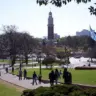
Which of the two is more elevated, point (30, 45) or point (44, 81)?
point (30, 45)

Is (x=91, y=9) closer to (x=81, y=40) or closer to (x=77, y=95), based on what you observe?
(x=77, y=95)

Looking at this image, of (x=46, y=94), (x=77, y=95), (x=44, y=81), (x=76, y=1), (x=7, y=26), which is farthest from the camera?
(x=7, y=26)

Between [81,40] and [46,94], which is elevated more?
[81,40]

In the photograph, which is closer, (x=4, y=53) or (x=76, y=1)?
(x=76, y=1)

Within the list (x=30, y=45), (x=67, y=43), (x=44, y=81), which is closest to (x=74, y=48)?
(x=67, y=43)

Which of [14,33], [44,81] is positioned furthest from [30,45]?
[44,81]

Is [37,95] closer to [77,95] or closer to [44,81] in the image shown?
[77,95]

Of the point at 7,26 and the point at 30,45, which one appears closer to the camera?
the point at 7,26

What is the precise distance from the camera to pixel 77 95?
1399 cm

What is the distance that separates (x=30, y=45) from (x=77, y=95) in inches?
4277

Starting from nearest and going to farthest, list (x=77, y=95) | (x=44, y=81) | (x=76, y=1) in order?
(x=76, y=1), (x=77, y=95), (x=44, y=81)

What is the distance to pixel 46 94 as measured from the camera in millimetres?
15086

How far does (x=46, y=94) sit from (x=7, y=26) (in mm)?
84566

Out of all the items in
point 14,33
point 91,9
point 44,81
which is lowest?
point 44,81
